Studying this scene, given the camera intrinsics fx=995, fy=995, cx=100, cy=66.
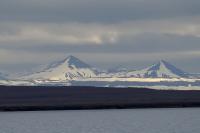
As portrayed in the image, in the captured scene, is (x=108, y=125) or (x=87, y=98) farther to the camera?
(x=87, y=98)

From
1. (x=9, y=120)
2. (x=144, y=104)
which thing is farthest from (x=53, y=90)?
(x=9, y=120)

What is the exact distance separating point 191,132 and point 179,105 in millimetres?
57184

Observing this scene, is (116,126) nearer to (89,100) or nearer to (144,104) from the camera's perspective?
(144,104)

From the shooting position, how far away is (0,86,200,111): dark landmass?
128625 mm

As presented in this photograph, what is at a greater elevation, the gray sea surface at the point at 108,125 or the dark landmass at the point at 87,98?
the dark landmass at the point at 87,98

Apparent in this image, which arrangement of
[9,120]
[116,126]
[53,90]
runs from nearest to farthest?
[116,126]
[9,120]
[53,90]

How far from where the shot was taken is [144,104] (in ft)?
432

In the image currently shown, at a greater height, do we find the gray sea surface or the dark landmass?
the dark landmass

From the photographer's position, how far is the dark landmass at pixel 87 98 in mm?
128625

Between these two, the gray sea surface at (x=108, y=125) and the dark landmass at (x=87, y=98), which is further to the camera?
the dark landmass at (x=87, y=98)

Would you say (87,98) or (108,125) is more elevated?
(87,98)

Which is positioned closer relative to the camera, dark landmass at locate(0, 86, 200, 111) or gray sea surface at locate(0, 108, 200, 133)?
gray sea surface at locate(0, 108, 200, 133)

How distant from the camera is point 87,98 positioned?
149 m

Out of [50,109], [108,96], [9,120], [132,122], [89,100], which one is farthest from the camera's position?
[108,96]
